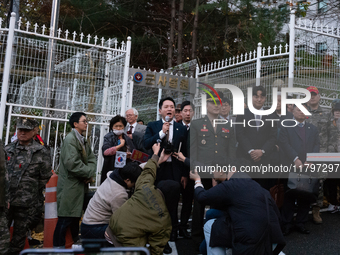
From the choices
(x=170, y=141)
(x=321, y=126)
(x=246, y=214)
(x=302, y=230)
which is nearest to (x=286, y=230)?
(x=302, y=230)

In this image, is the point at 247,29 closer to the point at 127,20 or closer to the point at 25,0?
the point at 127,20

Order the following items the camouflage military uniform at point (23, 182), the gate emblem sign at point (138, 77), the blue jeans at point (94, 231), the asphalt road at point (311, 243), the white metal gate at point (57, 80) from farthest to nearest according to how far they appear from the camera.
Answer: the gate emblem sign at point (138, 77)
the white metal gate at point (57, 80)
the asphalt road at point (311, 243)
the camouflage military uniform at point (23, 182)
the blue jeans at point (94, 231)

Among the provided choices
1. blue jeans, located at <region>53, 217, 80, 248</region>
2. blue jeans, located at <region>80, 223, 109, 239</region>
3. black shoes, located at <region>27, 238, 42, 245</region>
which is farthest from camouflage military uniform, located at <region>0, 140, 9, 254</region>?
black shoes, located at <region>27, 238, 42, 245</region>

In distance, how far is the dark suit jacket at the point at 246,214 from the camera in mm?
2811

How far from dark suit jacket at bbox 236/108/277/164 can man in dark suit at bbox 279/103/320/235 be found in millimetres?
269

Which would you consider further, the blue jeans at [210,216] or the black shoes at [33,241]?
the black shoes at [33,241]

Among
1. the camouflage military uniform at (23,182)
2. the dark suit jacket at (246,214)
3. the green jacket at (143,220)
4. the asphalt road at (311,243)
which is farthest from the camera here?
the asphalt road at (311,243)

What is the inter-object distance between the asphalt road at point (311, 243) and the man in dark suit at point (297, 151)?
0.14 m

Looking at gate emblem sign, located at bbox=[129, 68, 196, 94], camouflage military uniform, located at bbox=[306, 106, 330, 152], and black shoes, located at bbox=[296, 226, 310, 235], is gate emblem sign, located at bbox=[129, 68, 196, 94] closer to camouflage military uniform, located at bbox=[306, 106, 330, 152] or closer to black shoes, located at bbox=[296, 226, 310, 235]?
camouflage military uniform, located at bbox=[306, 106, 330, 152]

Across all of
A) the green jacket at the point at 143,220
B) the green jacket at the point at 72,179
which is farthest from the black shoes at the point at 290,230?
the green jacket at the point at 72,179

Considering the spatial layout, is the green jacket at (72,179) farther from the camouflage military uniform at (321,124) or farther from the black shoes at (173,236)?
the camouflage military uniform at (321,124)

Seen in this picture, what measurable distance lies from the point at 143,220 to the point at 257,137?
1.99 meters

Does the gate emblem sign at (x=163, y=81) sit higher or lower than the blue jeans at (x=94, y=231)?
higher

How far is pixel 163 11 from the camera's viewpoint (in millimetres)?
17031
